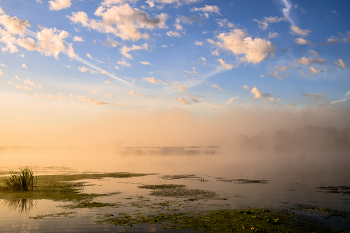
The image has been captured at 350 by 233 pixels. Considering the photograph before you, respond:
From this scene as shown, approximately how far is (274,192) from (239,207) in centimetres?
717

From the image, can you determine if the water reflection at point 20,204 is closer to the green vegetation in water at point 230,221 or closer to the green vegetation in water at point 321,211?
the green vegetation in water at point 230,221

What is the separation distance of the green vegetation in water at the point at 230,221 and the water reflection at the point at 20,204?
5770 mm

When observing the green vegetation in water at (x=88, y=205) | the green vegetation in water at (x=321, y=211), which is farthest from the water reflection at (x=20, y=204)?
the green vegetation in water at (x=321, y=211)

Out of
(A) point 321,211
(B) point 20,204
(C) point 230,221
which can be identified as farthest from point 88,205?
(A) point 321,211

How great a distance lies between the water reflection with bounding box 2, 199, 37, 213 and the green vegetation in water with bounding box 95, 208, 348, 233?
18.9 ft

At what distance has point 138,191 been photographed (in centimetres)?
2147

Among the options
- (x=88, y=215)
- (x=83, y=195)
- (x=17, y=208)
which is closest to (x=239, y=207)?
(x=88, y=215)

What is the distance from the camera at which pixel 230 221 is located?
12.2 metres

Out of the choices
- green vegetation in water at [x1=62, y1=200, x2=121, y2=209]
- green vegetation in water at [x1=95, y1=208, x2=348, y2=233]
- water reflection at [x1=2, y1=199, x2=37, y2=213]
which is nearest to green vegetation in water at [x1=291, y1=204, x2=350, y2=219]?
green vegetation in water at [x1=95, y1=208, x2=348, y2=233]

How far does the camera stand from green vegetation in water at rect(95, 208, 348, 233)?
11.2 metres

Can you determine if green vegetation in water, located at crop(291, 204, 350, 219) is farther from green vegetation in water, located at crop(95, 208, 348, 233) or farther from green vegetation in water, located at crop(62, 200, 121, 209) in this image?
green vegetation in water, located at crop(62, 200, 121, 209)

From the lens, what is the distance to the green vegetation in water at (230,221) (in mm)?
11164

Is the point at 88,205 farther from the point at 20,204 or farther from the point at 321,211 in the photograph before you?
the point at 321,211

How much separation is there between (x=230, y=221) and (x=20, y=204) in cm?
1363
